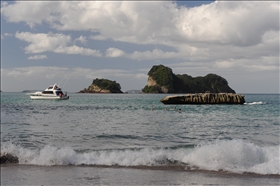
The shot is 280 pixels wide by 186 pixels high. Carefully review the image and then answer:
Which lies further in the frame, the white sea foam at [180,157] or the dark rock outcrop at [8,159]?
the dark rock outcrop at [8,159]

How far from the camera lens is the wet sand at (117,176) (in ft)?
29.5

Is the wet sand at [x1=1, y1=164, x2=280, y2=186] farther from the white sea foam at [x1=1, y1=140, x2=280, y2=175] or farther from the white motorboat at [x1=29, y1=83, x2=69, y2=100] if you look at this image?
the white motorboat at [x1=29, y1=83, x2=69, y2=100]

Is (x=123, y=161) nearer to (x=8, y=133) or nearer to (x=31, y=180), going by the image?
(x=31, y=180)

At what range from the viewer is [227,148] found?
12641mm

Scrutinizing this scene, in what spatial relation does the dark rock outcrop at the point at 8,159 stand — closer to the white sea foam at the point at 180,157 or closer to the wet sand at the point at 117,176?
the white sea foam at the point at 180,157

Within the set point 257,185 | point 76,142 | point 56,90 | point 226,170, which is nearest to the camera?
point 257,185

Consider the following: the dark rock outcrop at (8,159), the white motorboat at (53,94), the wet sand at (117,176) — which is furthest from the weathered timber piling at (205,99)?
the wet sand at (117,176)

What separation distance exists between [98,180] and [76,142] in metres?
8.82

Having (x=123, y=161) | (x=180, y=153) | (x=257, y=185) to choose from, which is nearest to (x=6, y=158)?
(x=123, y=161)

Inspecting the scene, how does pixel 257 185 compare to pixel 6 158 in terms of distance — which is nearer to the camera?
pixel 257 185

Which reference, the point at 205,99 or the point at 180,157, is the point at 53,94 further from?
the point at 180,157

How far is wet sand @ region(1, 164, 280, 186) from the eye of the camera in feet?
29.5

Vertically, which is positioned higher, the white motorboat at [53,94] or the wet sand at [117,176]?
the white motorboat at [53,94]

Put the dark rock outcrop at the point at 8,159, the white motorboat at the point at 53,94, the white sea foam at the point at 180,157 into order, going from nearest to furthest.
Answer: the white sea foam at the point at 180,157 → the dark rock outcrop at the point at 8,159 → the white motorboat at the point at 53,94
